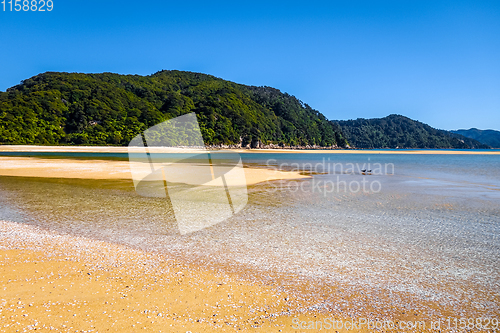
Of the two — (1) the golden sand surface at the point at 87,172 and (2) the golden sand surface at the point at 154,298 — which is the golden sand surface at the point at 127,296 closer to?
(2) the golden sand surface at the point at 154,298

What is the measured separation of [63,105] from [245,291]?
11337 cm

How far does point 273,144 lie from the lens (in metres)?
142

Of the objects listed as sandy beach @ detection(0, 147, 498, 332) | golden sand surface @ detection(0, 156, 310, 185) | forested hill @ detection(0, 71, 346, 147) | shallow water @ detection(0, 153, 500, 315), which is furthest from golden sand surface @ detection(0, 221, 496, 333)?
forested hill @ detection(0, 71, 346, 147)

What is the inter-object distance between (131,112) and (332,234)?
369 feet

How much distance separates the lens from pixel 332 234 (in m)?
7.25

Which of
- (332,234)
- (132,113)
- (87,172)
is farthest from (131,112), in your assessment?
(332,234)

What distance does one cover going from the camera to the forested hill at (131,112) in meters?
85.9

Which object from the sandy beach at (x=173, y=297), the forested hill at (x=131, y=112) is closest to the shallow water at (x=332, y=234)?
the sandy beach at (x=173, y=297)

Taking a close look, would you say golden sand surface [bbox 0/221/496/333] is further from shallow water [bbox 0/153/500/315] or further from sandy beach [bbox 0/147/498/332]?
shallow water [bbox 0/153/500/315]

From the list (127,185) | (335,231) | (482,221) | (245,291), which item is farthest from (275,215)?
(127,185)

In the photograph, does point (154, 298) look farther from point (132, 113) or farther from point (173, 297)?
point (132, 113)

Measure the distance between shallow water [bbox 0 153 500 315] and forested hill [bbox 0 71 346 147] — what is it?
82796 millimetres

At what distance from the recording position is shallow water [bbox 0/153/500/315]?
484cm

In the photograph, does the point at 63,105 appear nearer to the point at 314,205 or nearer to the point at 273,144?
the point at 273,144
